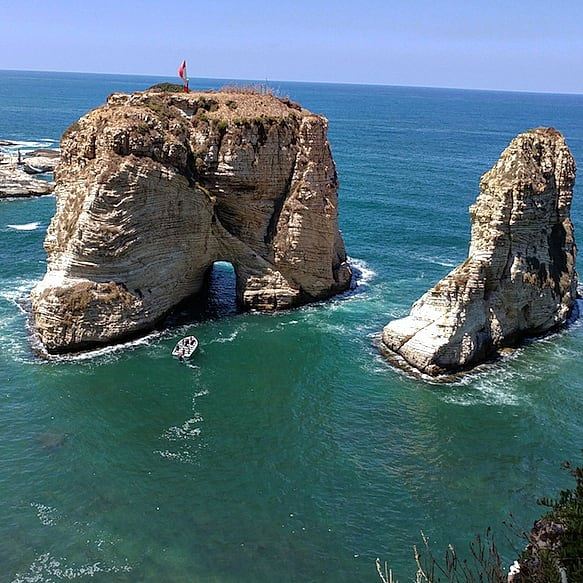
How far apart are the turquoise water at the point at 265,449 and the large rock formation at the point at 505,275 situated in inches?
81.8

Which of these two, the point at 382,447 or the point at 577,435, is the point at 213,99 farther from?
the point at 577,435

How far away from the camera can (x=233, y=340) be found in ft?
148

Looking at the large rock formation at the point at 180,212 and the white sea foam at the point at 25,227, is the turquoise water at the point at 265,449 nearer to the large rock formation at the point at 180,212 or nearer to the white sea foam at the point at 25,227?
the large rock formation at the point at 180,212

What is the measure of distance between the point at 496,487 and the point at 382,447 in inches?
235

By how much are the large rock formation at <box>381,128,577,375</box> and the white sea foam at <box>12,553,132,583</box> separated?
23216 mm

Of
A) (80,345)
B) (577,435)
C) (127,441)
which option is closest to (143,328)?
(80,345)

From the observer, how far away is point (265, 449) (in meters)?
32.8

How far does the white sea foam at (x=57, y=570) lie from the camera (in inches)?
954

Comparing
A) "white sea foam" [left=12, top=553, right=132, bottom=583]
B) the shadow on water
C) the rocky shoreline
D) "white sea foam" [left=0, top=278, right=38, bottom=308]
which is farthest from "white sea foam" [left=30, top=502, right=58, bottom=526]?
the rocky shoreline

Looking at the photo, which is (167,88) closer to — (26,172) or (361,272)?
(361,272)

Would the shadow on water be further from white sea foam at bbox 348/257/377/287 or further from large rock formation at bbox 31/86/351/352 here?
white sea foam at bbox 348/257/377/287

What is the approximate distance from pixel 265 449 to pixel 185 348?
1168 cm

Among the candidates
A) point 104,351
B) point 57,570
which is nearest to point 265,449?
point 57,570

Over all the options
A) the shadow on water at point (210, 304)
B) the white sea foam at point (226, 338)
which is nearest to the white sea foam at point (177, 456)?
the white sea foam at point (226, 338)
